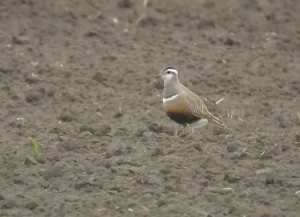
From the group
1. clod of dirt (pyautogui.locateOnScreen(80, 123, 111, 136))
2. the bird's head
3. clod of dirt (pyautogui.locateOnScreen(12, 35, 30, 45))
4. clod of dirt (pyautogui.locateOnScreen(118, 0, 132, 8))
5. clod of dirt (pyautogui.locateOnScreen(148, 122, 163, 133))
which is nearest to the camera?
clod of dirt (pyautogui.locateOnScreen(80, 123, 111, 136))

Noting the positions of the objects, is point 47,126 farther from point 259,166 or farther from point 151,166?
point 259,166

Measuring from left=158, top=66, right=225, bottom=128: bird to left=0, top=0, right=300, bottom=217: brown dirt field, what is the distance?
21cm

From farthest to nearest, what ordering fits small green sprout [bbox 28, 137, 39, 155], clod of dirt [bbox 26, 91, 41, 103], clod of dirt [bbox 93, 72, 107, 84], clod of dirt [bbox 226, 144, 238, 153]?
clod of dirt [bbox 93, 72, 107, 84], clod of dirt [bbox 26, 91, 41, 103], clod of dirt [bbox 226, 144, 238, 153], small green sprout [bbox 28, 137, 39, 155]

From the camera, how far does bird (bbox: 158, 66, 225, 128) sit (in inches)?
411

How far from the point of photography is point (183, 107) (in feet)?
34.3

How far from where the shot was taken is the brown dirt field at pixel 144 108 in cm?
852

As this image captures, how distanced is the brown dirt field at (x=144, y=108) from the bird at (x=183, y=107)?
0.70 ft

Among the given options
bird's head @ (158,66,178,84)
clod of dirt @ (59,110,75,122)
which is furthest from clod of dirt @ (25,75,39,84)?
bird's head @ (158,66,178,84)

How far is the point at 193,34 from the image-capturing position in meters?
Answer: 14.4

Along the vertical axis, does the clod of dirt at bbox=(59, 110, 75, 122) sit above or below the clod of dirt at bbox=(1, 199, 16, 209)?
below

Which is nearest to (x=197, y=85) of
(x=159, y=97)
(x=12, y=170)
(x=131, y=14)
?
(x=159, y=97)

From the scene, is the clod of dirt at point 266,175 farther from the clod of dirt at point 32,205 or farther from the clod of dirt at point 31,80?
the clod of dirt at point 31,80

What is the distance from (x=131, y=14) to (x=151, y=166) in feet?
20.6

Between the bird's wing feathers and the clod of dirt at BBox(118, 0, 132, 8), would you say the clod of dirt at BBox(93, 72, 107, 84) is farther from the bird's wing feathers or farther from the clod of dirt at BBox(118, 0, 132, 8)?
the clod of dirt at BBox(118, 0, 132, 8)
